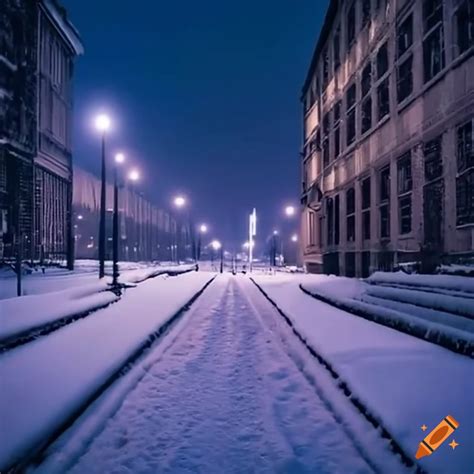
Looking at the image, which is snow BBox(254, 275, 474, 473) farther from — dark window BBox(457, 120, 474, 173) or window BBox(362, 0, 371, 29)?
window BBox(362, 0, 371, 29)

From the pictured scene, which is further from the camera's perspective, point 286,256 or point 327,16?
point 286,256

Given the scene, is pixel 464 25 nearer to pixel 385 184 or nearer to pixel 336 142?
pixel 385 184

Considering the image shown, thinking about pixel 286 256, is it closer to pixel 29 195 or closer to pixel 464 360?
pixel 29 195

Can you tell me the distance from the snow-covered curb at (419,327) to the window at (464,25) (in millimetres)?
7596

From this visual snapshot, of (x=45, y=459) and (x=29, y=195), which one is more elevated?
(x=29, y=195)

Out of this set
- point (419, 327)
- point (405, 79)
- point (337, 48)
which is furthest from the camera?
point (337, 48)

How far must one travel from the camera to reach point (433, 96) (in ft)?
45.2

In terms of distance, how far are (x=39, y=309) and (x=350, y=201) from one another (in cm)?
1959

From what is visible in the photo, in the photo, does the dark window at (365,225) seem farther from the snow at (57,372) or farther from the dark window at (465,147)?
the snow at (57,372)

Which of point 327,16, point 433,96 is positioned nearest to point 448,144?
point 433,96

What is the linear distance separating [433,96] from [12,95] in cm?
2026

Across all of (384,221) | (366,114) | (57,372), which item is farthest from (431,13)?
(57,372)

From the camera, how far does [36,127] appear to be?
2473 cm

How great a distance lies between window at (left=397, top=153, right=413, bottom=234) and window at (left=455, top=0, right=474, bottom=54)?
472 centimetres
